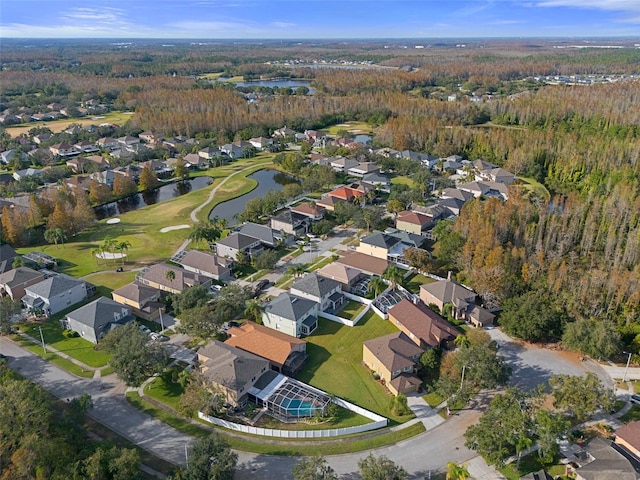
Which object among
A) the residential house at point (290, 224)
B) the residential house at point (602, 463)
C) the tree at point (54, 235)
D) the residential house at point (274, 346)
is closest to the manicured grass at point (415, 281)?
the residential house at point (274, 346)

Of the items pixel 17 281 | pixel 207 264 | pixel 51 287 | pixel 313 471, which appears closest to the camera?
pixel 313 471

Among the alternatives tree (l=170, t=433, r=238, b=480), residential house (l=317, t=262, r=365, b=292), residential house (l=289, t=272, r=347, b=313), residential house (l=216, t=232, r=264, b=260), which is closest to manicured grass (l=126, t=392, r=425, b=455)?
tree (l=170, t=433, r=238, b=480)

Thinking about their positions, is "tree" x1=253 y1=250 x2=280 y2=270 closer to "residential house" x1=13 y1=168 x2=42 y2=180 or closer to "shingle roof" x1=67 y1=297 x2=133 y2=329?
"shingle roof" x1=67 y1=297 x2=133 y2=329

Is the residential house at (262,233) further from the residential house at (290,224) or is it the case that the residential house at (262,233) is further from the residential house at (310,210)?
the residential house at (310,210)

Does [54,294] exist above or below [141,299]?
A: above

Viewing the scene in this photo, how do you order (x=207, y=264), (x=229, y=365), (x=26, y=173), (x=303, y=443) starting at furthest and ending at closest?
(x=26, y=173), (x=207, y=264), (x=229, y=365), (x=303, y=443)

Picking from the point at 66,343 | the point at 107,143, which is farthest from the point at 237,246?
the point at 107,143

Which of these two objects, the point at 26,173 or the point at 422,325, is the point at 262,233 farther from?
the point at 26,173
